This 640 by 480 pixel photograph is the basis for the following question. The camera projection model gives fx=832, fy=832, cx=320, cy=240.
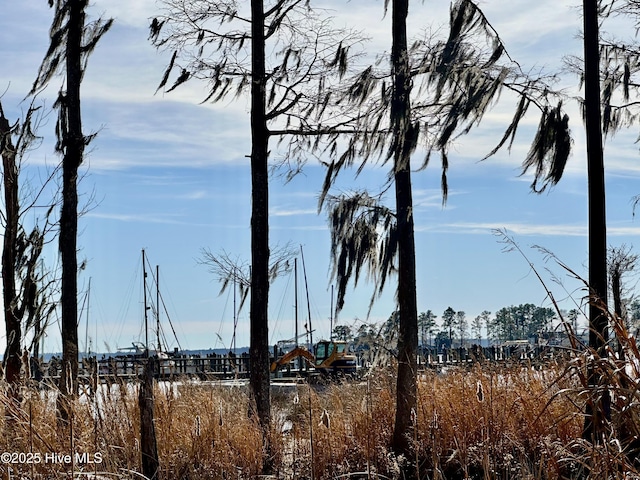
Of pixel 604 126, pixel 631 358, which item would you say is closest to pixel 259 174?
pixel 604 126

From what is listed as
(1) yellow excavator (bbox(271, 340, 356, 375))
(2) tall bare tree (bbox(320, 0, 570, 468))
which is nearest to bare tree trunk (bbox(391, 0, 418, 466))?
(2) tall bare tree (bbox(320, 0, 570, 468))

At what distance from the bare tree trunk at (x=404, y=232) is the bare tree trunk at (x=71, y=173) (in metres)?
4.42

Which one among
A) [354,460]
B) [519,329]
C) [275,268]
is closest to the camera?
[519,329]

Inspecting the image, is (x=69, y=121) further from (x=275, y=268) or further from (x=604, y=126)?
(x=275, y=268)

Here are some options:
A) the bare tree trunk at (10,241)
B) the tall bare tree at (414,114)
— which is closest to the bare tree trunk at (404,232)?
the tall bare tree at (414,114)

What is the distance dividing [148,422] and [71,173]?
5.39 meters

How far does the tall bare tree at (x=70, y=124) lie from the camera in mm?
11773

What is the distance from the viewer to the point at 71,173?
12.0 metres

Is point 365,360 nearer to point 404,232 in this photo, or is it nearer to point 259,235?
point 259,235

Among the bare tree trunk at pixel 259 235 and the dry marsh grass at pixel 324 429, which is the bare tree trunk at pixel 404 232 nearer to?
the dry marsh grass at pixel 324 429

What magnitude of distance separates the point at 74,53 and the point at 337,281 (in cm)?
517

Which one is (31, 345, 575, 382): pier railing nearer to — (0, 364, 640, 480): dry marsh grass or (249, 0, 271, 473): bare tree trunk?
(0, 364, 640, 480): dry marsh grass

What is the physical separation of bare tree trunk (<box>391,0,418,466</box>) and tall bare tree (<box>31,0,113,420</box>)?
14.5 feet

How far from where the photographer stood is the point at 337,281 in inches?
494
